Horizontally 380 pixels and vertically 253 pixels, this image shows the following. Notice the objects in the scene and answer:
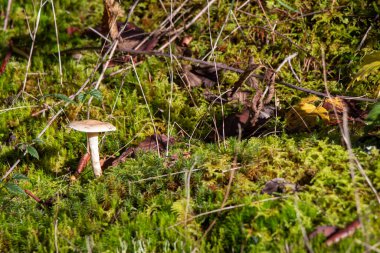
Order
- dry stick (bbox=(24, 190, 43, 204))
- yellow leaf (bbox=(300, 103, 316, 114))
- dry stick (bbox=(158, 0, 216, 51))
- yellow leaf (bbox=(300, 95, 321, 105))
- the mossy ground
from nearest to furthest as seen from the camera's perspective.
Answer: the mossy ground, dry stick (bbox=(24, 190, 43, 204)), yellow leaf (bbox=(300, 103, 316, 114)), yellow leaf (bbox=(300, 95, 321, 105)), dry stick (bbox=(158, 0, 216, 51))

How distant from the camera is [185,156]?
13.1 ft

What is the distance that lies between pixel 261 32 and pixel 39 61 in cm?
244

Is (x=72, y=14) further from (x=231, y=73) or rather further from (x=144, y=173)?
(x=144, y=173)

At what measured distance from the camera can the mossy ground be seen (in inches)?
120

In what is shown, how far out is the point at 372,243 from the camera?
2.71 meters

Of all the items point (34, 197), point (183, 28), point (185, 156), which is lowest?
point (34, 197)

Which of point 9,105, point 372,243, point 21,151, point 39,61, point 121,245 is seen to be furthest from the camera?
point 39,61

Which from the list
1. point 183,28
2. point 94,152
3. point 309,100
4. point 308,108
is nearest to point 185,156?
point 94,152

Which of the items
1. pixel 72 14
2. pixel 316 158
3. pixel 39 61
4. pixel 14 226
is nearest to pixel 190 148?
pixel 316 158

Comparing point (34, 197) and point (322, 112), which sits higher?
point (322, 112)

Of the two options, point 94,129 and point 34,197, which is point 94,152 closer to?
point 94,129

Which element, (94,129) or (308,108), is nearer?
(94,129)

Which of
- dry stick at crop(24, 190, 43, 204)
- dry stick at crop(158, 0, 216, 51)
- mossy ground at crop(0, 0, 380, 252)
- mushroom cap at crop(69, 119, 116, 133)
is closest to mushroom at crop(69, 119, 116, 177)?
mushroom cap at crop(69, 119, 116, 133)

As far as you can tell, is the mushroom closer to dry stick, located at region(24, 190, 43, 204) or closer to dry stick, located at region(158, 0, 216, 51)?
dry stick, located at region(24, 190, 43, 204)
